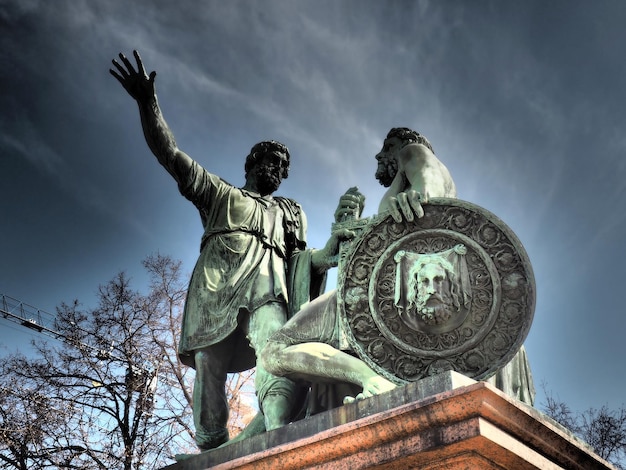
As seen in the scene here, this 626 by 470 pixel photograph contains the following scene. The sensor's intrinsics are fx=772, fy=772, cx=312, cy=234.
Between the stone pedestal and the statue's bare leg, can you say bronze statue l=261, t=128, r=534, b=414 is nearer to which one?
the statue's bare leg

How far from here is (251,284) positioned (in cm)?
603

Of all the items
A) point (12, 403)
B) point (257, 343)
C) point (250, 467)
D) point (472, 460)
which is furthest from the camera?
point (12, 403)

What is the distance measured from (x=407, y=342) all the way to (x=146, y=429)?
11895mm

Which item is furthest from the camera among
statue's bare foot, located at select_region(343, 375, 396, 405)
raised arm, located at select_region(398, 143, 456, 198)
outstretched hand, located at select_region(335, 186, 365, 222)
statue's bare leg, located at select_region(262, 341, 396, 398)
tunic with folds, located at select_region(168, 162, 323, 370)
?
outstretched hand, located at select_region(335, 186, 365, 222)

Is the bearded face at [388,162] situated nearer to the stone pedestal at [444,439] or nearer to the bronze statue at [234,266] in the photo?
the bronze statue at [234,266]

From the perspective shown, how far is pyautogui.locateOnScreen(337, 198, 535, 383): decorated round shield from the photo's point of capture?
4.28 metres

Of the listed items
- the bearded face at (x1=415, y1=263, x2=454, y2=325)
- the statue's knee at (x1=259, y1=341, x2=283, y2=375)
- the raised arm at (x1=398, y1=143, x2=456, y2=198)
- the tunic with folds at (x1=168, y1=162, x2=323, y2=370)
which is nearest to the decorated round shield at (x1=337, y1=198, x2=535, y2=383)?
the bearded face at (x1=415, y1=263, x2=454, y2=325)

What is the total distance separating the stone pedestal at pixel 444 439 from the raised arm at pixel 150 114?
10.9ft

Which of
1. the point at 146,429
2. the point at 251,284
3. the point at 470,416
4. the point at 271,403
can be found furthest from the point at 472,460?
the point at 146,429

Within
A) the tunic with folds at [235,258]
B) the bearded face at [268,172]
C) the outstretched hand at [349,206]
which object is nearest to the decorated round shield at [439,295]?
the outstretched hand at [349,206]

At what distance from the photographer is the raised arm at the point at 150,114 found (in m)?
6.52

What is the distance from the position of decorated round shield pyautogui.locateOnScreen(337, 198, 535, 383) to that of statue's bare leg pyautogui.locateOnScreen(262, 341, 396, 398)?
0.10m

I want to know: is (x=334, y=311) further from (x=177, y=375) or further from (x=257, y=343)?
(x=177, y=375)

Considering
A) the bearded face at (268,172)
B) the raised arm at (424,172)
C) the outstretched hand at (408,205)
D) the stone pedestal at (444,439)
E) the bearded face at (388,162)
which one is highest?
the bearded face at (268,172)
